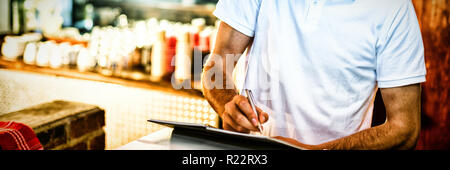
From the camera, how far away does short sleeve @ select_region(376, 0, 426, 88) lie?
1.14 meters

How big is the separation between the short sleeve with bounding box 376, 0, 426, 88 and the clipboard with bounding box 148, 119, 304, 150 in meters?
0.66

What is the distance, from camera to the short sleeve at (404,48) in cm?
114

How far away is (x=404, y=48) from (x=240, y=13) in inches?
22.9

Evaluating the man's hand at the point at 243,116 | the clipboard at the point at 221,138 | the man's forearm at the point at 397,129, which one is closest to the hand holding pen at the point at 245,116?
the man's hand at the point at 243,116

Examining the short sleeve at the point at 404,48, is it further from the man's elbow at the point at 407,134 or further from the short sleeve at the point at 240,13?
the short sleeve at the point at 240,13

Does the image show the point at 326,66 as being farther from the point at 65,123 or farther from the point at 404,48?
the point at 65,123

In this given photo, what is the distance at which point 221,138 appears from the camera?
78 cm

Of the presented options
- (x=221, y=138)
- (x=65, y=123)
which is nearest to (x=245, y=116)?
(x=221, y=138)

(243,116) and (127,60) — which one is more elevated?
(127,60)

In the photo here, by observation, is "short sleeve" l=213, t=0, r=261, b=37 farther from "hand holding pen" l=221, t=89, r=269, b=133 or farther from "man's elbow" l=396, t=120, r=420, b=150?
"man's elbow" l=396, t=120, r=420, b=150

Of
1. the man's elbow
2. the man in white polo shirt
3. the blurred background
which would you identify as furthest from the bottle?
the man's elbow

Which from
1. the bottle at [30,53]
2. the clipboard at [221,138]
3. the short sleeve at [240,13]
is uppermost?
the short sleeve at [240,13]

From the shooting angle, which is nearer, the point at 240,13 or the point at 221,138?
the point at 221,138

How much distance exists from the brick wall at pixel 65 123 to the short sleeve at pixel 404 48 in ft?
3.79
